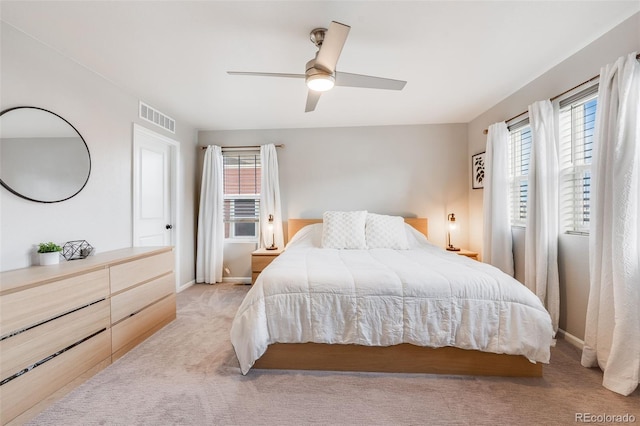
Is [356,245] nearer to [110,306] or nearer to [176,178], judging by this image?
[110,306]

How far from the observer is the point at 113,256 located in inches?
86.9

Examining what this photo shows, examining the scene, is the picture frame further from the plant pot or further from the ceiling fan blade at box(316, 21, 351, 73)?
the plant pot

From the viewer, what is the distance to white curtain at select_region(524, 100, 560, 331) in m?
2.29

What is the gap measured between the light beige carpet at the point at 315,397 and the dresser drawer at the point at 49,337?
0.31 m

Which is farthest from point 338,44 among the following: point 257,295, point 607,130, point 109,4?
point 607,130

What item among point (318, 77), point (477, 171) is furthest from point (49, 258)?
point (477, 171)

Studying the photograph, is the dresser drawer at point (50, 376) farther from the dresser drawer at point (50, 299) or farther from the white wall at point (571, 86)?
the white wall at point (571, 86)

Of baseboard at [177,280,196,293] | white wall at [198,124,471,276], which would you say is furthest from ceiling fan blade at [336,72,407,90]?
baseboard at [177,280,196,293]

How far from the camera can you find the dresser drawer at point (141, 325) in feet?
6.68

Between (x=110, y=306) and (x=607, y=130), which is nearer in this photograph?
(x=607, y=130)

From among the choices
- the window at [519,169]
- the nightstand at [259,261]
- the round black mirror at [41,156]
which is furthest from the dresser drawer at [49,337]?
the window at [519,169]

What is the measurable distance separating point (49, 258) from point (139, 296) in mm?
650

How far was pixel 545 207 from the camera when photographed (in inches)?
90.8

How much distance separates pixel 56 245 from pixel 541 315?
10.9 ft
